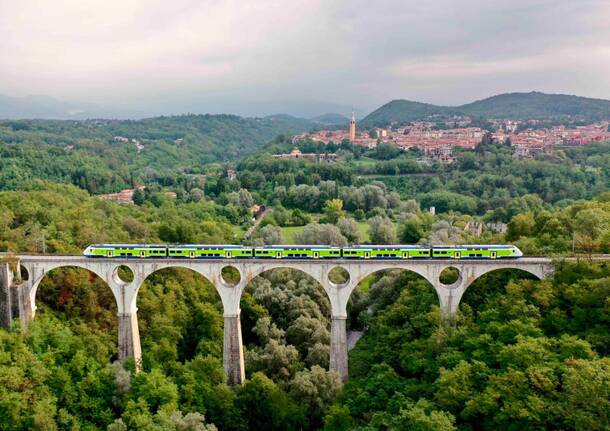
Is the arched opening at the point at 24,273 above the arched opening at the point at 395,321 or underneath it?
Answer: above

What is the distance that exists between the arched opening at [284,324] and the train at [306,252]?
6230mm

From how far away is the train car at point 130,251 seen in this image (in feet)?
110

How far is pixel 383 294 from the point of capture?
1604 inches

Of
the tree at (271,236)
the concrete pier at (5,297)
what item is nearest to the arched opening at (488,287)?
the tree at (271,236)

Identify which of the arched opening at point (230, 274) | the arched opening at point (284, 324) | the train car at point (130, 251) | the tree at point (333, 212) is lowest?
the arched opening at point (284, 324)

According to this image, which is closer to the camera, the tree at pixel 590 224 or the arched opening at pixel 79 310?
the arched opening at pixel 79 310

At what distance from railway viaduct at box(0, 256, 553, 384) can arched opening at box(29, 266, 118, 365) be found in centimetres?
115

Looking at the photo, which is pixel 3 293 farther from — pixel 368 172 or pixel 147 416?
pixel 368 172

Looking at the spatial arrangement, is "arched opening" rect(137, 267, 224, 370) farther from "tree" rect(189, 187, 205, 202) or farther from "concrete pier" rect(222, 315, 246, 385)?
"tree" rect(189, 187, 205, 202)

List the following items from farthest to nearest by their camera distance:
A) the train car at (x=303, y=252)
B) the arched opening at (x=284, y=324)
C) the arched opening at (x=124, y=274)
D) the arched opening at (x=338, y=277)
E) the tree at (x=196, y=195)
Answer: the tree at (x=196, y=195)
the arched opening at (x=338, y=277)
the arched opening at (x=124, y=274)
the arched opening at (x=284, y=324)
the train car at (x=303, y=252)

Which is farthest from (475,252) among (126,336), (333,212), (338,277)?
(333,212)

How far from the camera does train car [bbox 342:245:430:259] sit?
32469 mm

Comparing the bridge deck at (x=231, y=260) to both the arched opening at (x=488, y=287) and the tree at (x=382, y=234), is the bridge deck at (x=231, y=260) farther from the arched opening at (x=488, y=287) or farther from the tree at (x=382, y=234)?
the tree at (x=382, y=234)

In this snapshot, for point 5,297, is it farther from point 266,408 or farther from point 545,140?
point 545,140
